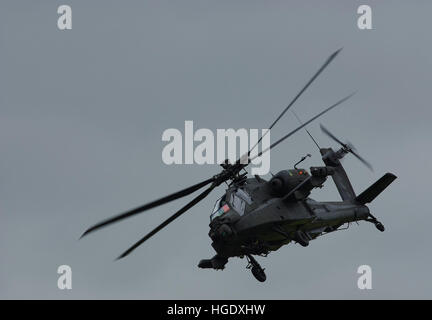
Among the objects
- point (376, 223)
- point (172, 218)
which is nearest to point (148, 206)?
point (172, 218)

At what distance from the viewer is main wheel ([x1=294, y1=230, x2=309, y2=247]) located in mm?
43938

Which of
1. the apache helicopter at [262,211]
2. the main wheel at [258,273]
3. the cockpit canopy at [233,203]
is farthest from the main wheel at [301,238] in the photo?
the cockpit canopy at [233,203]

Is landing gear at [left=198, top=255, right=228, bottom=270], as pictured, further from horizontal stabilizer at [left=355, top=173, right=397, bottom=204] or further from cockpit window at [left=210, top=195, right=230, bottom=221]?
horizontal stabilizer at [left=355, top=173, right=397, bottom=204]

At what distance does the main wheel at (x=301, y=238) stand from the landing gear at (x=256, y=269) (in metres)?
2.16

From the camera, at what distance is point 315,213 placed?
45.4 m

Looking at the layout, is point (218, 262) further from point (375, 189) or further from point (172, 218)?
point (375, 189)

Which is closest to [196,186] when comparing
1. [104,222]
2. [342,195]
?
[104,222]

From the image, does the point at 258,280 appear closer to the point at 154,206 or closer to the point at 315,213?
the point at 315,213

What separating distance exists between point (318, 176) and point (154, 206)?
38.1 ft

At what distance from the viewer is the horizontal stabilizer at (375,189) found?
51188 millimetres

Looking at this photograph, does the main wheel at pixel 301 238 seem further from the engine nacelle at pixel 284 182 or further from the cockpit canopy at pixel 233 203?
the cockpit canopy at pixel 233 203

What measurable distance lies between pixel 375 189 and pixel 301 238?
8853 mm

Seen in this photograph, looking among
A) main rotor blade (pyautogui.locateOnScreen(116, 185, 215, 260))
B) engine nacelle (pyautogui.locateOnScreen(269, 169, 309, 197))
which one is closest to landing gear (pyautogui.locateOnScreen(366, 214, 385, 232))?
engine nacelle (pyautogui.locateOnScreen(269, 169, 309, 197))

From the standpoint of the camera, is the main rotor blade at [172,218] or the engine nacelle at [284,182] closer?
the main rotor blade at [172,218]
